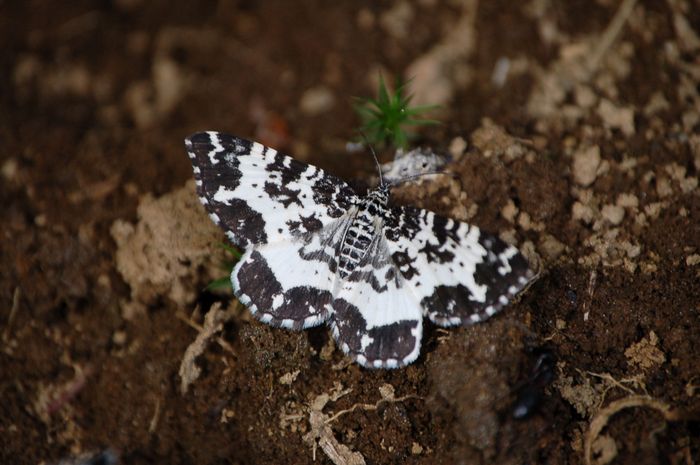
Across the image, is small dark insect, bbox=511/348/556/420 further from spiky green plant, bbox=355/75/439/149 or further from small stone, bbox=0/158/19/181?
small stone, bbox=0/158/19/181

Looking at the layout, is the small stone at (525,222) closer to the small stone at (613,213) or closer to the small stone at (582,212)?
the small stone at (582,212)

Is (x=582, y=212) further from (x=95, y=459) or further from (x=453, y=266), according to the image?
(x=95, y=459)

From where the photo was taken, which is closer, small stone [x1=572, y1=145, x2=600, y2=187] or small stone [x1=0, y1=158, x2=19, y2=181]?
small stone [x1=572, y1=145, x2=600, y2=187]

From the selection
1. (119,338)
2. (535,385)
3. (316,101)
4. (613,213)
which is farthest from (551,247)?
(119,338)

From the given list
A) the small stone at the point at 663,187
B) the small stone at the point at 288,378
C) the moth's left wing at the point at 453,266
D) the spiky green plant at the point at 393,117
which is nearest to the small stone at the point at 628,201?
the small stone at the point at 663,187

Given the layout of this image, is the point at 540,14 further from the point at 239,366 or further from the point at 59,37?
Result: the point at 59,37

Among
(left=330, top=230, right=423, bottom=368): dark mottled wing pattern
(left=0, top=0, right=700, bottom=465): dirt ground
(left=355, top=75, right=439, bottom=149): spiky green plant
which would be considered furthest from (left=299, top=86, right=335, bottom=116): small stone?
(left=330, top=230, right=423, bottom=368): dark mottled wing pattern

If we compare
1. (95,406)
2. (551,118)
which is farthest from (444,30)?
(95,406)
